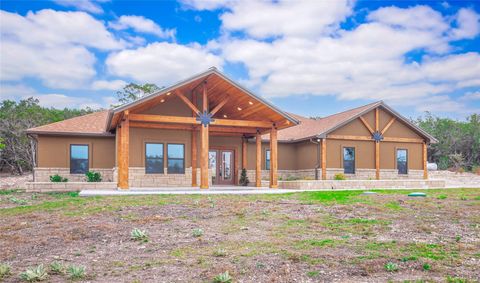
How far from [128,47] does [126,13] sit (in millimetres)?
6883

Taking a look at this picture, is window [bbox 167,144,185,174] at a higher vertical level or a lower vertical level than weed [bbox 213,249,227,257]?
higher

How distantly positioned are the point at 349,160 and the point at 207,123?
1017 cm

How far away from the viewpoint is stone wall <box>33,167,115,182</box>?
65.8ft

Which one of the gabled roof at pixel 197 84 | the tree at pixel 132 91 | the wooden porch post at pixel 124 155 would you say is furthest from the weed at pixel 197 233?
the tree at pixel 132 91

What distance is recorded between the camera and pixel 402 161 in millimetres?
24438

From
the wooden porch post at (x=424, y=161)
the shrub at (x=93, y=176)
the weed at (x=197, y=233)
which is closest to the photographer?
the weed at (x=197, y=233)

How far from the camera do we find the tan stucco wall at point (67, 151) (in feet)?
66.4

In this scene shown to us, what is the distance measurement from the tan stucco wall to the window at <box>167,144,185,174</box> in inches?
134

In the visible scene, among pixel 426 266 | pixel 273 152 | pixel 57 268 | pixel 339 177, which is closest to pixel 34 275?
pixel 57 268

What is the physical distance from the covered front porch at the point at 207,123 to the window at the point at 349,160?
5491 millimetres

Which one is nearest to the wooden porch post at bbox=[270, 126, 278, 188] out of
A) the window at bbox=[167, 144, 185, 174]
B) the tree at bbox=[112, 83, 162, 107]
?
the window at bbox=[167, 144, 185, 174]

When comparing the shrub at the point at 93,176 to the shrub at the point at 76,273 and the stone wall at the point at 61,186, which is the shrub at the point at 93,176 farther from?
the shrub at the point at 76,273

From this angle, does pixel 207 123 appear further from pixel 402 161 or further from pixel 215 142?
pixel 402 161

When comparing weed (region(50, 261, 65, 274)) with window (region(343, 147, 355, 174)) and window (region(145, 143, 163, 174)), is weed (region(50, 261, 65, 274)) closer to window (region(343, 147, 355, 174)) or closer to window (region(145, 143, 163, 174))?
window (region(145, 143, 163, 174))
